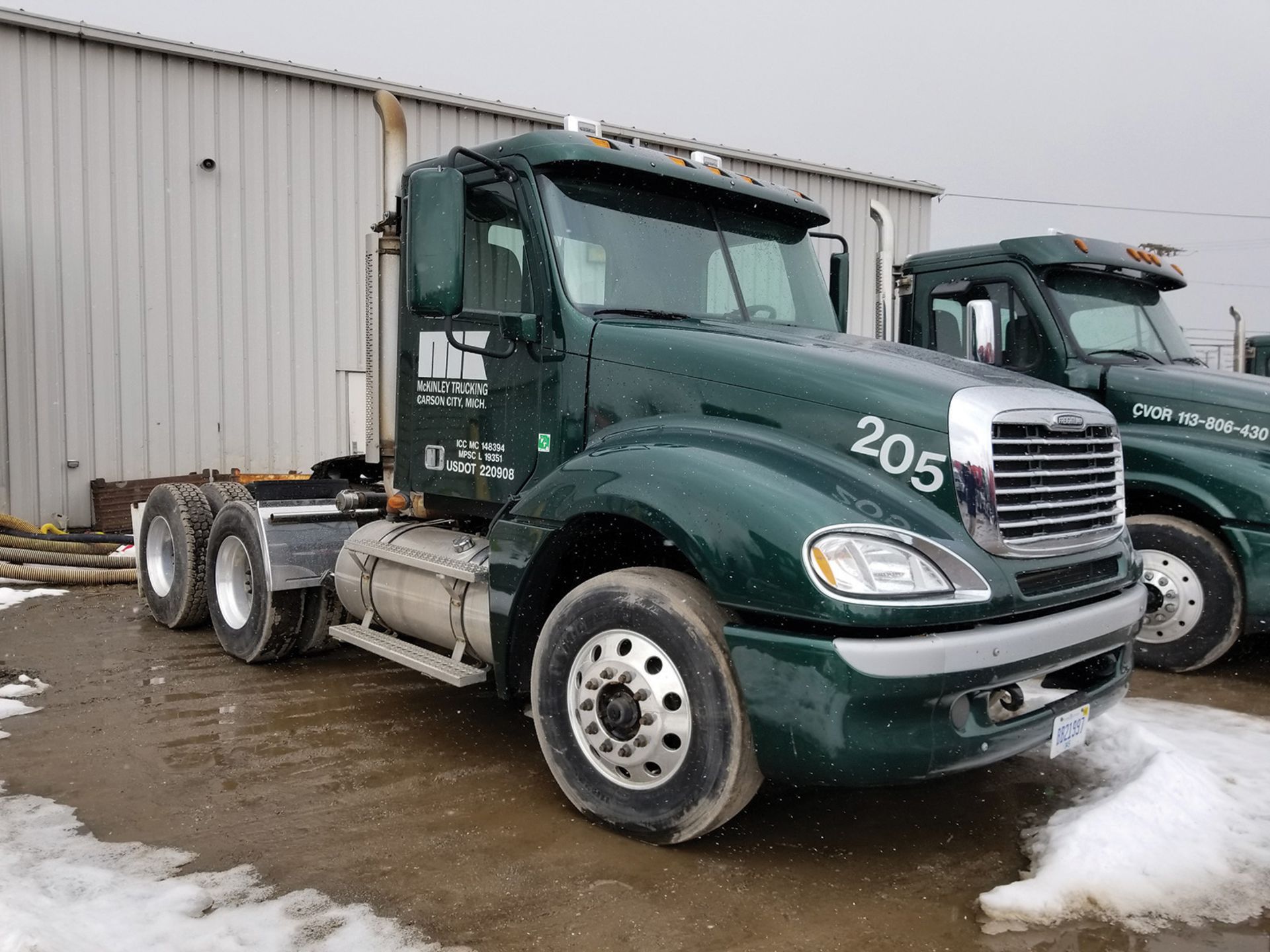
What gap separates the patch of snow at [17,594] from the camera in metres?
7.65

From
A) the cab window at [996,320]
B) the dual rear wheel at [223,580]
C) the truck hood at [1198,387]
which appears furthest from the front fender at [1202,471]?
the dual rear wheel at [223,580]

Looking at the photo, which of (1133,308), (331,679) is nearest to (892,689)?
(331,679)

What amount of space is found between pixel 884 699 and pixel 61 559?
7654 millimetres

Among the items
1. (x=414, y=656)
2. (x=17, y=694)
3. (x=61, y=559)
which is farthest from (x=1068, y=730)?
(x=61, y=559)

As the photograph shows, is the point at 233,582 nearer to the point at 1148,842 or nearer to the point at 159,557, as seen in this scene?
the point at 159,557

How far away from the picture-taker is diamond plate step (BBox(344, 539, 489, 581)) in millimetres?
4281

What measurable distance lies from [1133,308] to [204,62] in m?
9.06

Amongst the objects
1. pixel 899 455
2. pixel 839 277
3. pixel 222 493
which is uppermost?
pixel 839 277

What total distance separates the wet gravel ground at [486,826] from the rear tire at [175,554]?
1082 millimetres

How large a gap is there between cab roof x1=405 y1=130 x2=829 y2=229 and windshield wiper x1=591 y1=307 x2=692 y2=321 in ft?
1.97

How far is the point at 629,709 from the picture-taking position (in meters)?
3.40

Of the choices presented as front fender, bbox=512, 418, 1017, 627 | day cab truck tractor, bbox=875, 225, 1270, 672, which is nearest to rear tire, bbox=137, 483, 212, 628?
front fender, bbox=512, 418, 1017, 627

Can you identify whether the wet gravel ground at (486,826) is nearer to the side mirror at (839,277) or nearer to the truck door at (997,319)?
the truck door at (997,319)

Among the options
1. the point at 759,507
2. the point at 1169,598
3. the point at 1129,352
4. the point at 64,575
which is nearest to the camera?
the point at 759,507
